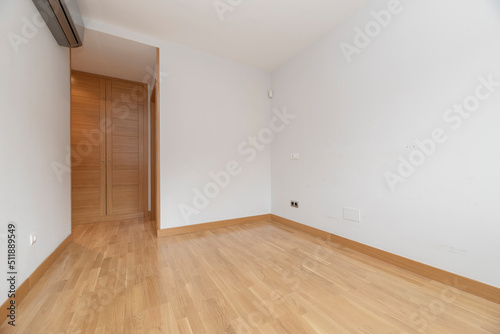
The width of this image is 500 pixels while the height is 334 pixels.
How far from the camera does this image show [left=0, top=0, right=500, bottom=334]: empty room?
49.8 inches

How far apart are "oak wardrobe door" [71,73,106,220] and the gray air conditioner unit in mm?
1327

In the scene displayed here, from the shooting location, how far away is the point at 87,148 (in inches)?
125

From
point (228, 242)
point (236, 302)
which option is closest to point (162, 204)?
point (228, 242)

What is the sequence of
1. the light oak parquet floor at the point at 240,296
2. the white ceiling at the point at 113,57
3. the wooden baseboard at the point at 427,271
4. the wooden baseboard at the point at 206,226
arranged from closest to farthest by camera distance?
1. the light oak parquet floor at the point at 240,296
2. the wooden baseboard at the point at 427,271
3. the white ceiling at the point at 113,57
4. the wooden baseboard at the point at 206,226

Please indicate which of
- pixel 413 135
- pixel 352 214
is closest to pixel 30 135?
pixel 352 214

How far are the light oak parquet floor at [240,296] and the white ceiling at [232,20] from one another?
2517 mm

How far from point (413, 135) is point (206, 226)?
2595 millimetres

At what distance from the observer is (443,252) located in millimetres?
1554

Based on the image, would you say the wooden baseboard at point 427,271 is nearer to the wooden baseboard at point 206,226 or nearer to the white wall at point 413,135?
the white wall at point 413,135

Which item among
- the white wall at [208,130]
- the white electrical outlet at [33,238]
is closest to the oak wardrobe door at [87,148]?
the white wall at [208,130]

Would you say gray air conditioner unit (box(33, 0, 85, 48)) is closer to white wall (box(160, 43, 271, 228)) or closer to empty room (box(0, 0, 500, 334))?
empty room (box(0, 0, 500, 334))

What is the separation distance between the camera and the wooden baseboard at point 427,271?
53.0 inches

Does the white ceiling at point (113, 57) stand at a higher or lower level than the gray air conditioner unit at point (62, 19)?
higher

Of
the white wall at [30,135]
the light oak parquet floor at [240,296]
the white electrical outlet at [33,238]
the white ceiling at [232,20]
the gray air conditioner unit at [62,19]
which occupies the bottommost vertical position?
the light oak parquet floor at [240,296]
